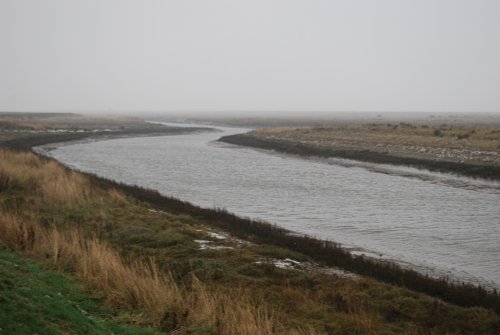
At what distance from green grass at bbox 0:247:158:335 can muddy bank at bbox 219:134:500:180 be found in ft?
103

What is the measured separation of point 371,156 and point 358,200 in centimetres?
2145

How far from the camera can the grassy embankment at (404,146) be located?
128 ft

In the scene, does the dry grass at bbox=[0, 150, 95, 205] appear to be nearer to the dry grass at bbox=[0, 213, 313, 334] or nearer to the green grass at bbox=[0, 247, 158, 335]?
the dry grass at bbox=[0, 213, 313, 334]

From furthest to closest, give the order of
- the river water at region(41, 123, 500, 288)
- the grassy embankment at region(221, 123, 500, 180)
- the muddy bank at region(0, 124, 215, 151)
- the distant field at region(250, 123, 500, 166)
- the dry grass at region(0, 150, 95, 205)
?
the muddy bank at region(0, 124, 215, 151) → the distant field at region(250, 123, 500, 166) → the grassy embankment at region(221, 123, 500, 180) → the dry grass at region(0, 150, 95, 205) → the river water at region(41, 123, 500, 288)

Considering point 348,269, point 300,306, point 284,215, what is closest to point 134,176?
point 284,215

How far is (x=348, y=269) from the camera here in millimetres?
14336

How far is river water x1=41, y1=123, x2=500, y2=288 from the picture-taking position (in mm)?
17000

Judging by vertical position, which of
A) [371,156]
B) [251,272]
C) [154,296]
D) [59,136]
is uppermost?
[154,296]

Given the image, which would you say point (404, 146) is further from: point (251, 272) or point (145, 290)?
point (145, 290)

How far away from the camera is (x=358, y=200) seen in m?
27.3

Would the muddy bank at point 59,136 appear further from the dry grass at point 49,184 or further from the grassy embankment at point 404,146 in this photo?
the dry grass at point 49,184

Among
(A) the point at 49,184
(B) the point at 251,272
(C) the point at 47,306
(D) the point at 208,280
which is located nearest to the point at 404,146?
(A) the point at 49,184

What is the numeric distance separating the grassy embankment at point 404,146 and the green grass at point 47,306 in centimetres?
3177

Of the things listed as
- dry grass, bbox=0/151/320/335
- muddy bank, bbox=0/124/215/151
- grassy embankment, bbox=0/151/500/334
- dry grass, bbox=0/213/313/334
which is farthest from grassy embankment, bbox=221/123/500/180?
dry grass, bbox=0/213/313/334
